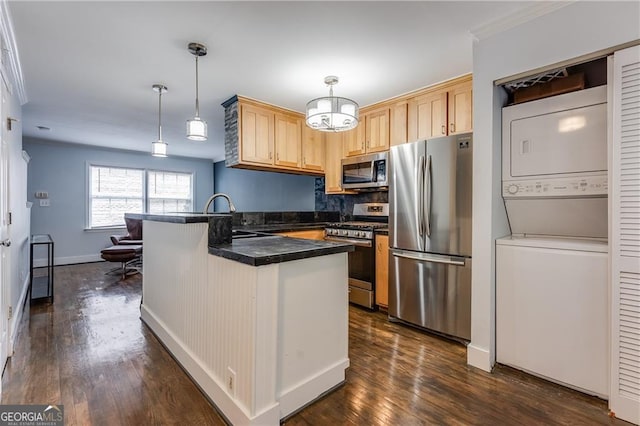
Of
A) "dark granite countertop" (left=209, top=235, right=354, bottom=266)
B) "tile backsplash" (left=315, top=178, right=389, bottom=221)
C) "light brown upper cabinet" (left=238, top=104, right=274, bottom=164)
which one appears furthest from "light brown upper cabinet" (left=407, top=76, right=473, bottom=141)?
"dark granite countertop" (left=209, top=235, right=354, bottom=266)

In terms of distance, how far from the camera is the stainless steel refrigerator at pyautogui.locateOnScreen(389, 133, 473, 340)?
2.53 m

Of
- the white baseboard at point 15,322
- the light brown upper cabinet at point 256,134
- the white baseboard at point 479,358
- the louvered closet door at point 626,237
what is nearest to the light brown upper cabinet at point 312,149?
the light brown upper cabinet at point 256,134

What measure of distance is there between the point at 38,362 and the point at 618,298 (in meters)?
3.79

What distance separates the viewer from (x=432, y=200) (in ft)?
8.86

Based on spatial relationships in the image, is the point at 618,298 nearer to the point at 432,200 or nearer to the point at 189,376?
the point at 432,200

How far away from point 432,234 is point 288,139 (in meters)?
2.13

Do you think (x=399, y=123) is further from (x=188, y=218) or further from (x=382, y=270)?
(x=188, y=218)

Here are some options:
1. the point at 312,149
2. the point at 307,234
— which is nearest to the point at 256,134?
the point at 312,149

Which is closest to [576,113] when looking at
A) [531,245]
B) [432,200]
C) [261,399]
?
[531,245]

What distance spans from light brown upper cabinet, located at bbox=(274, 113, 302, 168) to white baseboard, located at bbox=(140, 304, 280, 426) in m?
2.18

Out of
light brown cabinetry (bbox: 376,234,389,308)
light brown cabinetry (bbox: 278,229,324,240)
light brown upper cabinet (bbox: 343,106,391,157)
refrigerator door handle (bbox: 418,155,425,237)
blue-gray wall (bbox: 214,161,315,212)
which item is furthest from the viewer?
blue-gray wall (bbox: 214,161,315,212)

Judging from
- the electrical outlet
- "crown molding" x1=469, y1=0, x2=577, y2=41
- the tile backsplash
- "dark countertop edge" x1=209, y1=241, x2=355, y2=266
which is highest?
"crown molding" x1=469, y1=0, x2=577, y2=41

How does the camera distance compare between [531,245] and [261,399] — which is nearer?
[261,399]

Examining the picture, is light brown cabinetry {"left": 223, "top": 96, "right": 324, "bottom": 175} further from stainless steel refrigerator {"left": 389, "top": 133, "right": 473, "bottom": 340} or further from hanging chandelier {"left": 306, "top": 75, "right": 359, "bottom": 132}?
stainless steel refrigerator {"left": 389, "top": 133, "right": 473, "bottom": 340}
